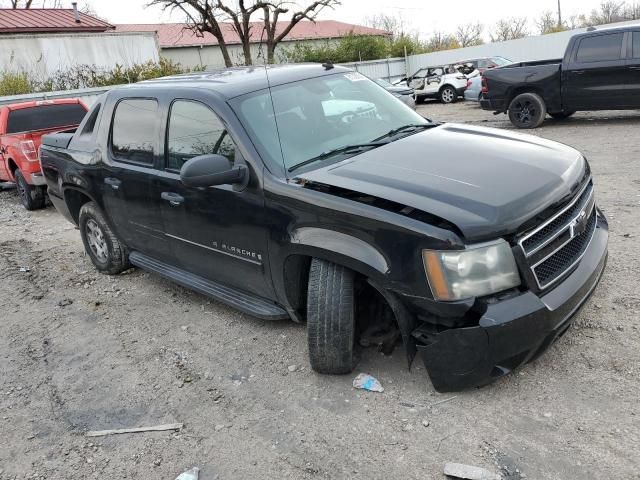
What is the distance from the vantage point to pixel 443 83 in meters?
20.3

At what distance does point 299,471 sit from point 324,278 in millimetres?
1017

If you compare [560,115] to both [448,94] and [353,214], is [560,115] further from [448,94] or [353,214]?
[353,214]

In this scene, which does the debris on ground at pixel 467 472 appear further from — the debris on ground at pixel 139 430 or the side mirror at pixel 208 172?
the side mirror at pixel 208 172

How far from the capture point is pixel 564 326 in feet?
9.18

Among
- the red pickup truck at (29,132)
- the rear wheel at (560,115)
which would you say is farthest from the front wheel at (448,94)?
the red pickup truck at (29,132)

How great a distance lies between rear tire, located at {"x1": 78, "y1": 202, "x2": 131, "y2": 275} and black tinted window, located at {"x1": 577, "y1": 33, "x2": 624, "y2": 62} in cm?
949

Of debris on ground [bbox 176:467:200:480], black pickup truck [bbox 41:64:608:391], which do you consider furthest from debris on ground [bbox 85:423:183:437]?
black pickup truck [bbox 41:64:608:391]

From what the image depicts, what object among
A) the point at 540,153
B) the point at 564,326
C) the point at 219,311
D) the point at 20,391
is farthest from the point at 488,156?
the point at 20,391

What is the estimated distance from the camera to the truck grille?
270 centimetres

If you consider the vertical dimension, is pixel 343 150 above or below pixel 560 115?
above

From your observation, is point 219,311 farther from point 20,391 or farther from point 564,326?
point 564,326

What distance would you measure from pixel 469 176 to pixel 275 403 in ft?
5.53

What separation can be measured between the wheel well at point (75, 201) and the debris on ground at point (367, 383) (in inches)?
142

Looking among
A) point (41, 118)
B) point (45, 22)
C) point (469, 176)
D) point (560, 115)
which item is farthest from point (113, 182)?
point (45, 22)
